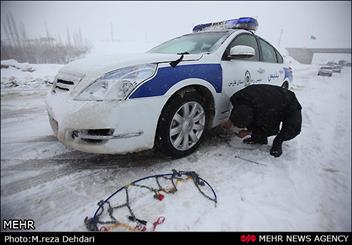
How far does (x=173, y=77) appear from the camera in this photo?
6.93ft

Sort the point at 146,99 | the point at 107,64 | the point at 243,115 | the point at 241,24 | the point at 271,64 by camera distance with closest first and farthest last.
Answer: the point at 146,99 < the point at 107,64 < the point at 243,115 < the point at 241,24 < the point at 271,64

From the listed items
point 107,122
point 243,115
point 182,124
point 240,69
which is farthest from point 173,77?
point 240,69

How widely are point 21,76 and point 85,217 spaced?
8811 mm

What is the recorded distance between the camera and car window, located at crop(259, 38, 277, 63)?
3.56 metres

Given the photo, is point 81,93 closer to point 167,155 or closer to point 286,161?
point 167,155

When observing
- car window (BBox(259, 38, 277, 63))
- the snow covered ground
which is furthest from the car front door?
the snow covered ground

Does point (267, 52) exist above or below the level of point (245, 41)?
below

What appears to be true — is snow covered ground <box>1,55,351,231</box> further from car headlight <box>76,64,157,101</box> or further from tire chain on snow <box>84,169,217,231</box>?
car headlight <box>76,64,157,101</box>

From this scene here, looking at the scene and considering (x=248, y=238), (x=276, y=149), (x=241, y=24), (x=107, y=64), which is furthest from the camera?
(x=241, y=24)

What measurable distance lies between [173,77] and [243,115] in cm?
100

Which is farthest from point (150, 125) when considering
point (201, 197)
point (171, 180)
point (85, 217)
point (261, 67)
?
point (261, 67)

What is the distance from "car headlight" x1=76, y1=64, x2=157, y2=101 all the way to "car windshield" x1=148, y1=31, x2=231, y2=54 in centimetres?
111

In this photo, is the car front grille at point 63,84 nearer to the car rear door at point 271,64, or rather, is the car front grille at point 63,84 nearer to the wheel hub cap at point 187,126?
the wheel hub cap at point 187,126

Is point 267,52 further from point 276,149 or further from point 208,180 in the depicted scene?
point 208,180
